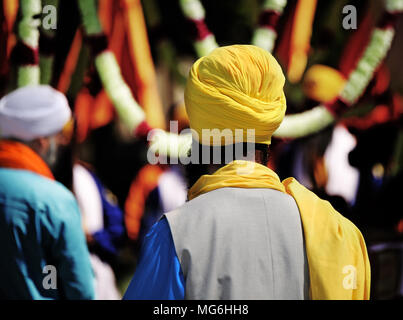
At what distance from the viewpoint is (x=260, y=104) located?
1733mm

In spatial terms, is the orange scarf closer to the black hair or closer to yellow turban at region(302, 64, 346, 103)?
the black hair

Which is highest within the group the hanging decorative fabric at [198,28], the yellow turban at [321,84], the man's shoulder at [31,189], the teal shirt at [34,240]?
the hanging decorative fabric at [198,28]

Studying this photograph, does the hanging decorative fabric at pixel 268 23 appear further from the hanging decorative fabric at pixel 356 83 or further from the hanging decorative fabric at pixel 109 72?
the hanging decorative fabric at pixel 109 72

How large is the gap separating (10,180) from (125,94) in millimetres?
1360

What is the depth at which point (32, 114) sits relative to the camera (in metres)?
2.76

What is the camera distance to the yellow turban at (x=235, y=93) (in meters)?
1.70

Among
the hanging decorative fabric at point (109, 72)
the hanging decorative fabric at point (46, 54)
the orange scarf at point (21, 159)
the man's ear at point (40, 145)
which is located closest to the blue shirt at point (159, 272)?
the orange scarf at point (21, 159)

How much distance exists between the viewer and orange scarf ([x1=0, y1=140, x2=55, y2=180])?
257 cm

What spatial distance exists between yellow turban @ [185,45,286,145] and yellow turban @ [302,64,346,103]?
7.51ft

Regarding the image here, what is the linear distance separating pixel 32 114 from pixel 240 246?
1415mm

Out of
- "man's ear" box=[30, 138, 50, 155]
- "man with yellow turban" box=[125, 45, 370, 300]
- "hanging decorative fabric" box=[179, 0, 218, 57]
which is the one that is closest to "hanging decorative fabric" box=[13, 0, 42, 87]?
"hanging decorative fabric" box=[179, 0, 218, 57]

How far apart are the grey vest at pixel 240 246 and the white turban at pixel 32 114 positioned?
1.22 metres

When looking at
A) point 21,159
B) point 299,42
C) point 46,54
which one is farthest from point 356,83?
point 21,159
